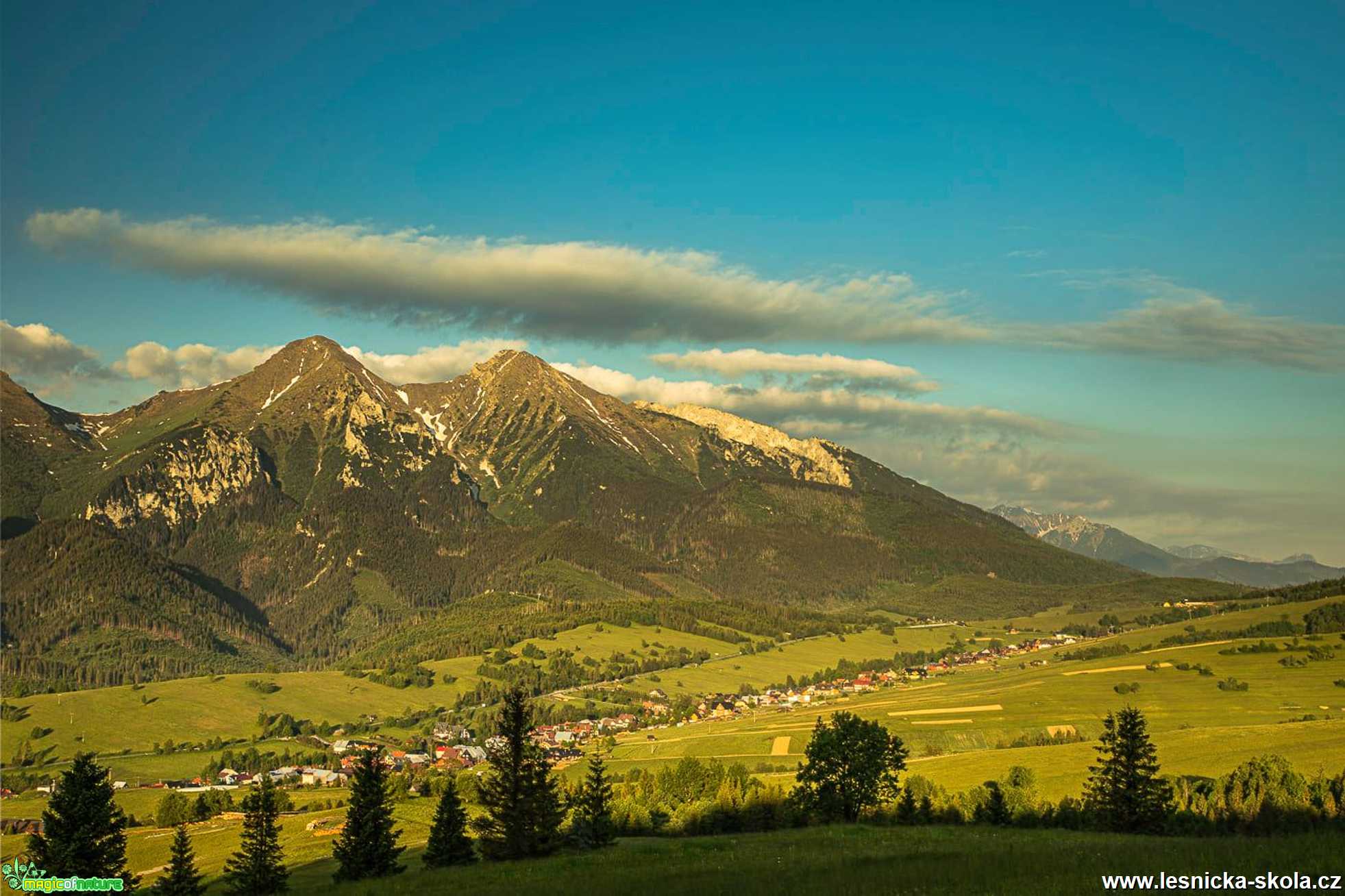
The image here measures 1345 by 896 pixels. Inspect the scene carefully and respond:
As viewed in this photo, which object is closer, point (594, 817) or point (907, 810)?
point (594, 817)

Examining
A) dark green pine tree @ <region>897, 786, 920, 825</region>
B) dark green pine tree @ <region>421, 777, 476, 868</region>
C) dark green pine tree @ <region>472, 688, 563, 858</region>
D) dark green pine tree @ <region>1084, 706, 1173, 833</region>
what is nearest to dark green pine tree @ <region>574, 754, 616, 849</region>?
dark green pine tree @ <region>421, 777, 476, 868</region>

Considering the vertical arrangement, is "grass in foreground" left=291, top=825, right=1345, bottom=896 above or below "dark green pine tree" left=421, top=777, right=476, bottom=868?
above

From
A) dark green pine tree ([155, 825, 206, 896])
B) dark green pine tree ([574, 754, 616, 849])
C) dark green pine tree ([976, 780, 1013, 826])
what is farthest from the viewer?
dark green pine tree ([976, 780, 1013, 826])

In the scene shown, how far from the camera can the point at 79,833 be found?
64875 mm

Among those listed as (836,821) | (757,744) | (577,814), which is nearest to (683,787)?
(836,821)

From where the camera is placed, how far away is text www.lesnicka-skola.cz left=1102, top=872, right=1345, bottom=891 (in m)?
25.1

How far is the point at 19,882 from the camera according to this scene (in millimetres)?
59250

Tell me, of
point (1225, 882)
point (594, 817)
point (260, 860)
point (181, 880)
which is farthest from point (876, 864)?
point (181, 880)

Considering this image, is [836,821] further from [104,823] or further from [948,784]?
[104,823]

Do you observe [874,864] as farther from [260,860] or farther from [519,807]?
[260,860]

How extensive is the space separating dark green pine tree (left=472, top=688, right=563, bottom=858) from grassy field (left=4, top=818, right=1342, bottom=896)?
8.80ft

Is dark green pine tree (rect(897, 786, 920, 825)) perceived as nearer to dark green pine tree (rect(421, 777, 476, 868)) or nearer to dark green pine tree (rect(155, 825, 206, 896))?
dark green pine tree (rect(421, 777, 476, 868))

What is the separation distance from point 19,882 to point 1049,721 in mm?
181773

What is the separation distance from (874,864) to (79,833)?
2239 inches
